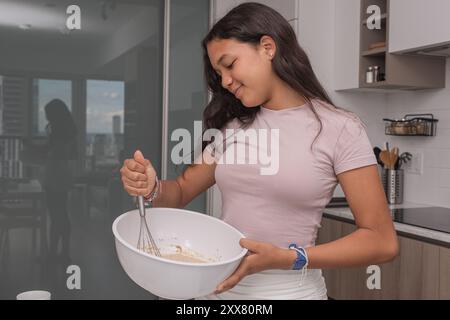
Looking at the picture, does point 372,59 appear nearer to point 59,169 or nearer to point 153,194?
point 59,169

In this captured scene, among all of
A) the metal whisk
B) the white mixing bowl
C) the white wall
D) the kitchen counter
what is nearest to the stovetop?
the kitchen counter

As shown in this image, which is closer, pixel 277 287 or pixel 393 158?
pixel 277 287

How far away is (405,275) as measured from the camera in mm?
2086

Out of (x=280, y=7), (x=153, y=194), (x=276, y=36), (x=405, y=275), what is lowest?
(x=405, y=275)

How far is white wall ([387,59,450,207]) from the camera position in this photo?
2498 mm

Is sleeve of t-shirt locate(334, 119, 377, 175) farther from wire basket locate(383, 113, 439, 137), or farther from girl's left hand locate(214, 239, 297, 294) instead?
wire basket locate(383, 113, 439, 137)

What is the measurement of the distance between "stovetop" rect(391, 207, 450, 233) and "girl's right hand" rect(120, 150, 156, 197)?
1309mm

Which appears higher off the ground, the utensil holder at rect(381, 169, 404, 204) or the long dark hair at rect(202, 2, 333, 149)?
the long dark hair at rect(202, 2, 333, 149)

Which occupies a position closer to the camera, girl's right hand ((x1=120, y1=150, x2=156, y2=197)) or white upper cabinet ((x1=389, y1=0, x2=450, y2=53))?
girl's right hand ((x1=120, y1=150, x2=156, y2=197))

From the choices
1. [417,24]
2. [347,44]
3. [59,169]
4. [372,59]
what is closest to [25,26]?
[59,169]

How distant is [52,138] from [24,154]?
17cm

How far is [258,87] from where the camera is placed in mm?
1116

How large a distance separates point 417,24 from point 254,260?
175 centimetres

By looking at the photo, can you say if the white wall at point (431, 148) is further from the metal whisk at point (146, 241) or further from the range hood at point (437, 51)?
the metal whisk at point (146, 241)
